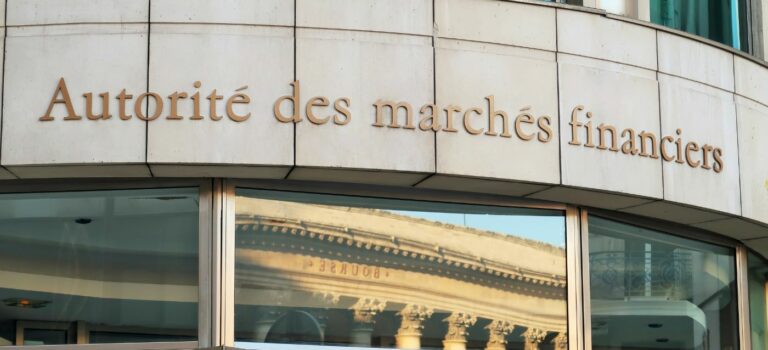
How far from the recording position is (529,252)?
16.0m

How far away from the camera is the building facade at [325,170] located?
14.7m

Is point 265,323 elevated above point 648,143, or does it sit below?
below

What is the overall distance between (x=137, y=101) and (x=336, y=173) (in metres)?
1.94

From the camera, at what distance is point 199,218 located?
49.1 ft

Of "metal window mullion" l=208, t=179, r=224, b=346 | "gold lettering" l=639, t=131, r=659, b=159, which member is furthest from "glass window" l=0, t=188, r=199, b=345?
"gold lettering" l=639, t=131, r=659, b=159

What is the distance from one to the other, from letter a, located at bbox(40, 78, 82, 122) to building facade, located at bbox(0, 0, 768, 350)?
0.01 meters

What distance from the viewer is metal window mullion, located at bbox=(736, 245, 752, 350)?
17.9 metres

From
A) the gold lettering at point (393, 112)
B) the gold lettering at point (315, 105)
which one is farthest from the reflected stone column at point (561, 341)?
the gold lettering at point (315, 105)

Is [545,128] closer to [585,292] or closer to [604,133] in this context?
[604,133]

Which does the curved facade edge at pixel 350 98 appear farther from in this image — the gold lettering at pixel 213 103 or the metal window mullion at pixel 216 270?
the metal window mullion at pixel 216 270

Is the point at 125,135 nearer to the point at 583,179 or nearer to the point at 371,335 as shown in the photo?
the point at 371,335

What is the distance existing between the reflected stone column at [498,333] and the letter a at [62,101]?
175 inches

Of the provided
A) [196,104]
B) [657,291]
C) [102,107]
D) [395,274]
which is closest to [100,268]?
[102,107]

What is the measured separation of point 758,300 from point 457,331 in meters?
4.75
